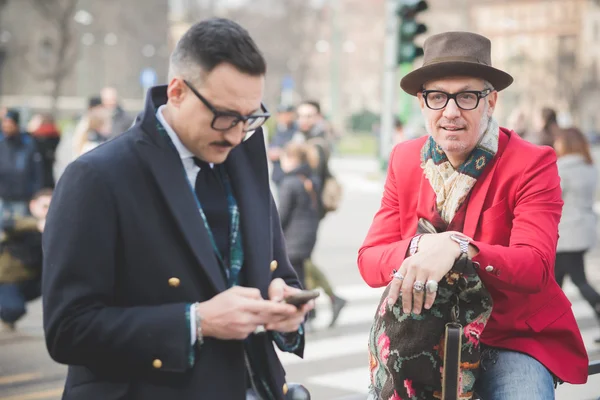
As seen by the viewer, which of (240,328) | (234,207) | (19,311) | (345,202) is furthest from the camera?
(345,202)

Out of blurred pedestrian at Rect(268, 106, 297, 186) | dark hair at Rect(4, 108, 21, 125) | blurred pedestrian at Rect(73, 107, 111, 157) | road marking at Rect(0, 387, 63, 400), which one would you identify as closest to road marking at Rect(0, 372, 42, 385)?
road marking at Rect(0, 387, 63, 400)

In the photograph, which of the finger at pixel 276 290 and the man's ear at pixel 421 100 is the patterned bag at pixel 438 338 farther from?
the man's ear at pixel 421 100

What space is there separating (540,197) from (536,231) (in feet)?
0.45

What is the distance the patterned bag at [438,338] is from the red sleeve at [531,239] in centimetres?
7

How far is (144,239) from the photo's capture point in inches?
89.7

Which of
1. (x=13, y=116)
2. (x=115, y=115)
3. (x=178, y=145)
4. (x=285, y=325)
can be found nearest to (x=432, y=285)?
(x=285, y=325)

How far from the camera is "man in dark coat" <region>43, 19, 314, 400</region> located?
2219 mm

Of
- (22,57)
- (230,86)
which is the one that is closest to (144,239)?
(230,86)

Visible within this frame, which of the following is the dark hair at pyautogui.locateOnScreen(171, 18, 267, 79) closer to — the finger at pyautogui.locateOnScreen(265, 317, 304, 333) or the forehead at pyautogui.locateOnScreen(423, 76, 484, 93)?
the finger at pyautogui.locateOnScreen(265, 317, 304, 333)

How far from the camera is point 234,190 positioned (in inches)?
98.4

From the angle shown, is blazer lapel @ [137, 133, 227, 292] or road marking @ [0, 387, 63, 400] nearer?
blazer lapel @ [137, 133, 227, 292]

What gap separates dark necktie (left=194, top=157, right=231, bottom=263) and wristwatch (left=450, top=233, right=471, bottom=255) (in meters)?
0.66

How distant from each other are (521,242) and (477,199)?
8.9 inches

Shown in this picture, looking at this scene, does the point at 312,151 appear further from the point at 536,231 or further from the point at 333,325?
the point at 536,231
